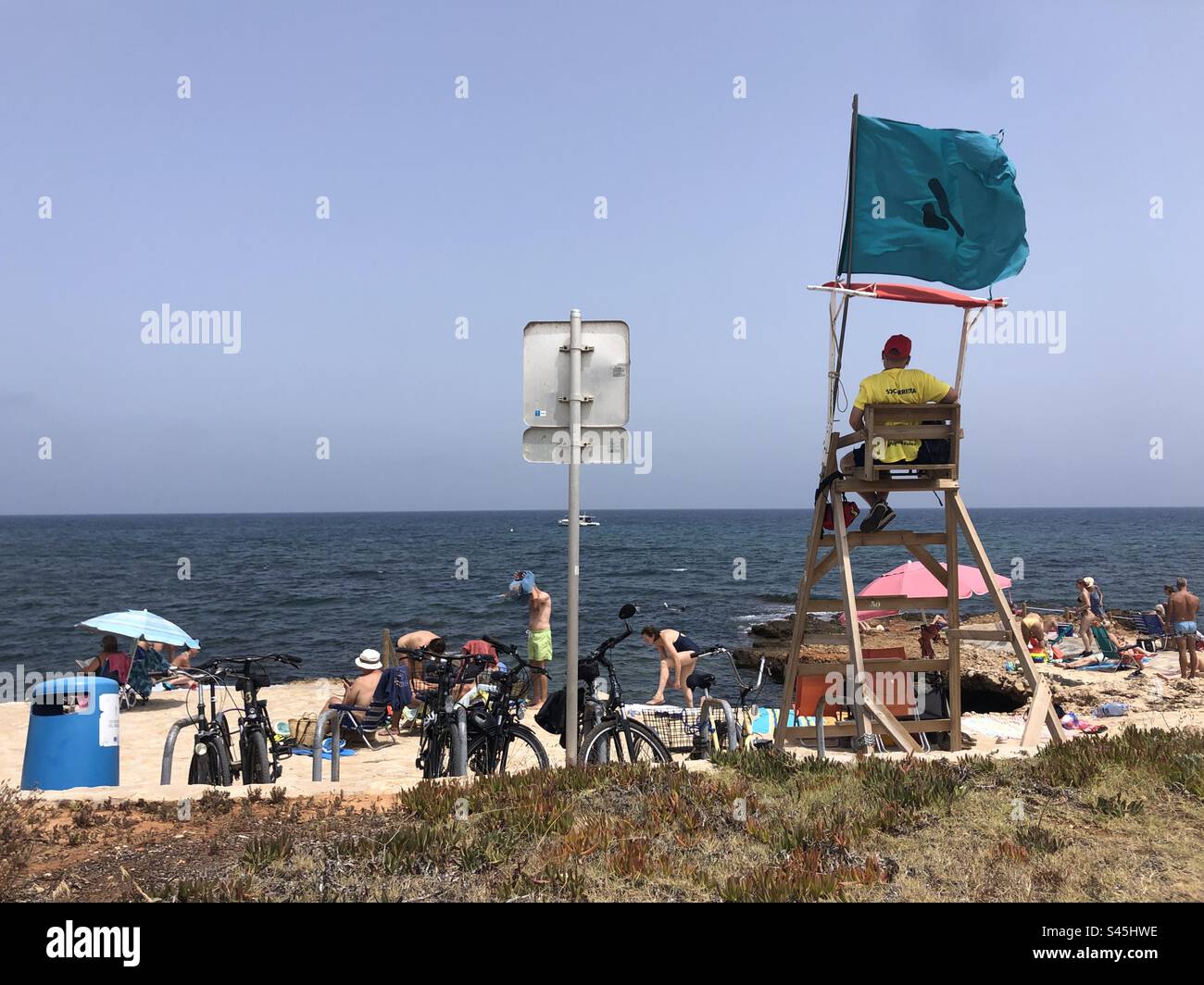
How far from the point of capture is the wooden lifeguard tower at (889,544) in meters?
7.51

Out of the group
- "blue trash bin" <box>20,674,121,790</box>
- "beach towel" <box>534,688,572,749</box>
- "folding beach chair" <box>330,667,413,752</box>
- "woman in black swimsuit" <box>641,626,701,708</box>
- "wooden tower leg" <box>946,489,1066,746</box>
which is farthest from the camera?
"woman in black swimsuit" <box>641,626,701,708</box>

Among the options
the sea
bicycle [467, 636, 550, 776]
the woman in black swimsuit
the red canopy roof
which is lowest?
the sea

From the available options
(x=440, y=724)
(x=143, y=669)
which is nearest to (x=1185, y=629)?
(x=440, y=724)

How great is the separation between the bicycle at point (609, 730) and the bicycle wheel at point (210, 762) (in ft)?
10.4

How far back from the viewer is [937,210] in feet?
28.5

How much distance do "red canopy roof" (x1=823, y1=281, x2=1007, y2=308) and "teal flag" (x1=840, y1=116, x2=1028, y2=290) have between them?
22 centimetres

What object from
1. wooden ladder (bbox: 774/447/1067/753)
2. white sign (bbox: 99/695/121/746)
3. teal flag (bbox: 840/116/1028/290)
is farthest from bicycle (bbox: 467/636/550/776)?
teal flag (bbox: 840/116/1028/290)

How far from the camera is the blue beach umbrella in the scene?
50.0 feet

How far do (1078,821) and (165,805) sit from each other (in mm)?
5233

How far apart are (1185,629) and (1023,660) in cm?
1436

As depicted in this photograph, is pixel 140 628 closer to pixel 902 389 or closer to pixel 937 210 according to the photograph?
pixel 902 389

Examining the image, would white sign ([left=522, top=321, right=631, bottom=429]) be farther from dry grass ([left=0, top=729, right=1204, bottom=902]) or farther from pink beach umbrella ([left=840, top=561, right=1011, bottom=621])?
pink beach umbrella ([left=840, top=561, right=1011, bottom=621])

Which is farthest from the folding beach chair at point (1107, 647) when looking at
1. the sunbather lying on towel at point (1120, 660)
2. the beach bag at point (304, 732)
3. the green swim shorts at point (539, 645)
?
the beach bag at point (304, 732)
